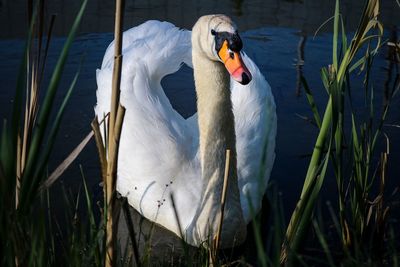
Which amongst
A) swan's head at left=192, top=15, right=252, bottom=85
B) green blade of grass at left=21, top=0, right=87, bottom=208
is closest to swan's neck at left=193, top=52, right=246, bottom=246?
swan's head at left=192, top=15, right=252, bottom=85

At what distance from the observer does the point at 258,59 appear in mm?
6645

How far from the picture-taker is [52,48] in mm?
6766

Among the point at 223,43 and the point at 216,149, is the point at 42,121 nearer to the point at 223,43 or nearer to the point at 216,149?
the point at 223,43

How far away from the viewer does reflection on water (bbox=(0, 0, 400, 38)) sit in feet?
24.9

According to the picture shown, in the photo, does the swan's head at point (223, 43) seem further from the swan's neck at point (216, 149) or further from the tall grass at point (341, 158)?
the tall grass at point (341, 158)

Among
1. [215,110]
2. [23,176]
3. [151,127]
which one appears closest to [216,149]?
[215,110]

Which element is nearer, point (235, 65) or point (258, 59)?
point (235, 65)

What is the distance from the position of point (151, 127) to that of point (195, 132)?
398mm

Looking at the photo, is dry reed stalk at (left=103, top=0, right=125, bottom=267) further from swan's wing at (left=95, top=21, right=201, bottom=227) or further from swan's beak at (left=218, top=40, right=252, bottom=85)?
swan's wing at (left=95, top=21, right=201, bottom=227)

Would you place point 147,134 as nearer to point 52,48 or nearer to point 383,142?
point 383,142

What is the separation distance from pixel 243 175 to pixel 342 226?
3.11 feet

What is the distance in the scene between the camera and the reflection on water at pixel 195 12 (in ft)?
24.9

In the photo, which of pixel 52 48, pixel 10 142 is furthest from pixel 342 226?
pixel 52 48

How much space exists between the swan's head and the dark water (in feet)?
4.24
